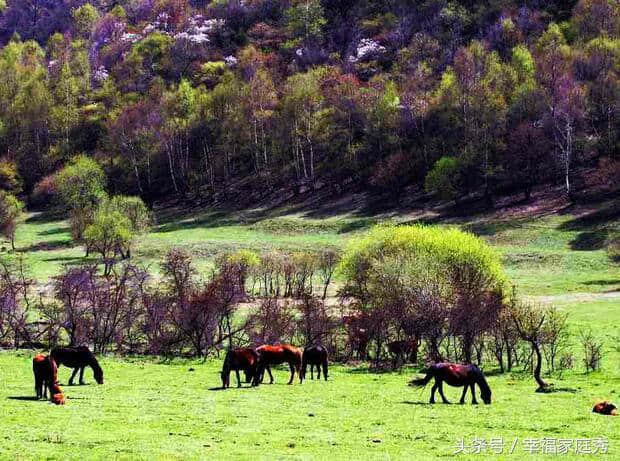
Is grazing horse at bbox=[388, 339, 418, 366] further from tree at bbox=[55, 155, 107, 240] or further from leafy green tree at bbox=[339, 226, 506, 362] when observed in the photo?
tree at bbox=[55, 155, 107, 240]

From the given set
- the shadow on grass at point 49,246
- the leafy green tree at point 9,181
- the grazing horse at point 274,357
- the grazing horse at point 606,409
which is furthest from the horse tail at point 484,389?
the leafy green tree at point 9,181

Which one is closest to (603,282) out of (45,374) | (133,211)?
(45,374)

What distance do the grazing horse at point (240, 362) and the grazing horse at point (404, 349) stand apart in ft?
37.4

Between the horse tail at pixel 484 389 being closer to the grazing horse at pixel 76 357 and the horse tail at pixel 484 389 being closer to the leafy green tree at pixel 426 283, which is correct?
the leafy green tree at pixel 426 283

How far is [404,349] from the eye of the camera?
4231cm

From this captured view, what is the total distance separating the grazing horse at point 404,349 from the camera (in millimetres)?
41625

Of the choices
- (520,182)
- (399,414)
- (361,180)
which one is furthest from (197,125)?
(399,414)

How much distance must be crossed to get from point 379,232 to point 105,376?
27.6m

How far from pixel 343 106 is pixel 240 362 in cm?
10416

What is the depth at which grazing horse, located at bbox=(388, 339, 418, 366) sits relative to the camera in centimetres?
4162

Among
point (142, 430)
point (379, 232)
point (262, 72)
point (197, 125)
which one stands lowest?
point (142, 430)

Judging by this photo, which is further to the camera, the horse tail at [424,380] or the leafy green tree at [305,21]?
the leafy green tree at [305,21]

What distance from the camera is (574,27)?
145m

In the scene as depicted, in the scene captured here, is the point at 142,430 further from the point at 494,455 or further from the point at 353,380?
the point at 353,380
